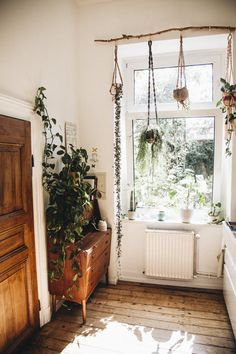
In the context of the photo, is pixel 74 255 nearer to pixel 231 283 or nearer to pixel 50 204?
pixel 50 204

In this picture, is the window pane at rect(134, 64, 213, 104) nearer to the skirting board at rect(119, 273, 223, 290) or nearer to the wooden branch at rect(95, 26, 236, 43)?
the wooden branch at rect(95, 26, 236, 43)

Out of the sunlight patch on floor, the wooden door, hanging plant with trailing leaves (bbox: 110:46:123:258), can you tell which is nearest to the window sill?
hanging plant with trailing leaves (bbox: 110:46:123:258)

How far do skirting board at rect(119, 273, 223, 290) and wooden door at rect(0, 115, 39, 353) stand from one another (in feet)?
4.43

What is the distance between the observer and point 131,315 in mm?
2525

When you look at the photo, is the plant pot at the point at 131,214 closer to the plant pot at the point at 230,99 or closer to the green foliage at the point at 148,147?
the green foliage at the point at 148,147

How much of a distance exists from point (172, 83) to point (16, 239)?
98.7 inches

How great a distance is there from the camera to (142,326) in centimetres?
236

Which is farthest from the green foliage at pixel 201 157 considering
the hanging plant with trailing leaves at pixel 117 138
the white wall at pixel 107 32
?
the white wall at pixel 107 32

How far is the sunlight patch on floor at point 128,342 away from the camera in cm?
207

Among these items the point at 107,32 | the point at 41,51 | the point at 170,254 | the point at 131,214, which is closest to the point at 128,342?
the point at 170,254

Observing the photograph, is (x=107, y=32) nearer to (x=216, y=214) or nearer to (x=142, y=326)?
(x=216, y=214)

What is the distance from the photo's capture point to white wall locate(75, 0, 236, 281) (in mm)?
2656

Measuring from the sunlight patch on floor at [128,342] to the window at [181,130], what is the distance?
1.46m

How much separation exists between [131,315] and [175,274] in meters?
0.75
